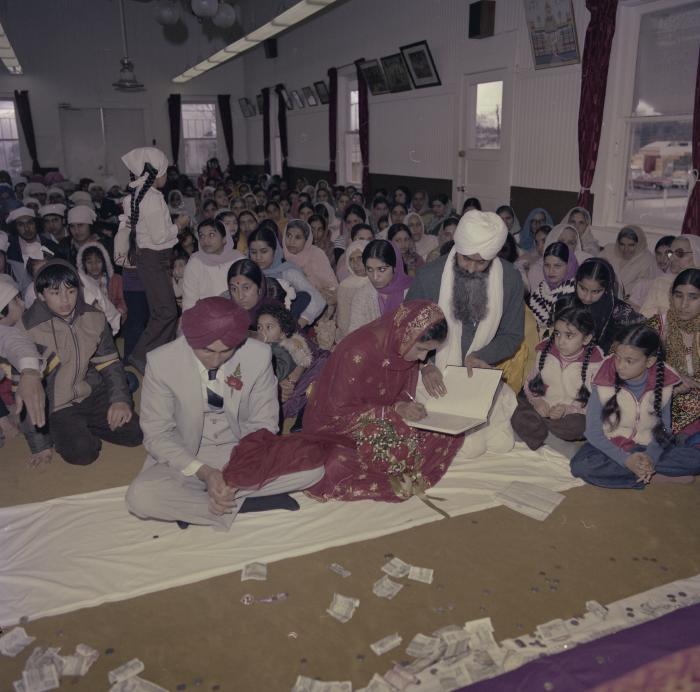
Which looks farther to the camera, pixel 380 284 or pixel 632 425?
pixel 380 284

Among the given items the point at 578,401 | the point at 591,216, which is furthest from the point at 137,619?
the point at 591,216

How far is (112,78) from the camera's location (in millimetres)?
16203

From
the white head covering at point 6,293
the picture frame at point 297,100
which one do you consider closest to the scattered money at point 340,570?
the white head covering at point 6,293

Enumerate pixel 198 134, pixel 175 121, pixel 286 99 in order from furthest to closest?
pixel 198 134
pixel 175 121
pixel 286 99

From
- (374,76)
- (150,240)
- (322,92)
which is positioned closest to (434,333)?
(150,240)

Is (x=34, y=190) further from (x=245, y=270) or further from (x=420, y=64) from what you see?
(x=245, y=270)

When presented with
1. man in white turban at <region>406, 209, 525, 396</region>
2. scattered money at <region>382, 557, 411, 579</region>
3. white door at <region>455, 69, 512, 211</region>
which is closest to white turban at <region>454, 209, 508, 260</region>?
man in white turban at <region>406, 209, 525, 396</region>

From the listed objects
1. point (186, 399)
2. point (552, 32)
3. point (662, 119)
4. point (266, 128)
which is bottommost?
point (186, 399)

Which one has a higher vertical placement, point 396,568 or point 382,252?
point 382,252

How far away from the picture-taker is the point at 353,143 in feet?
41.6

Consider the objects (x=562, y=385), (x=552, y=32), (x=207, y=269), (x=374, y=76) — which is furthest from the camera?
(x=374, y=76)

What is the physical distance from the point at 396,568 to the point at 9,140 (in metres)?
16.9

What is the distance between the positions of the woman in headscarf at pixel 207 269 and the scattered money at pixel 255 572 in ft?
8.90

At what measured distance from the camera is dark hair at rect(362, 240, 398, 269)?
4.07 m
